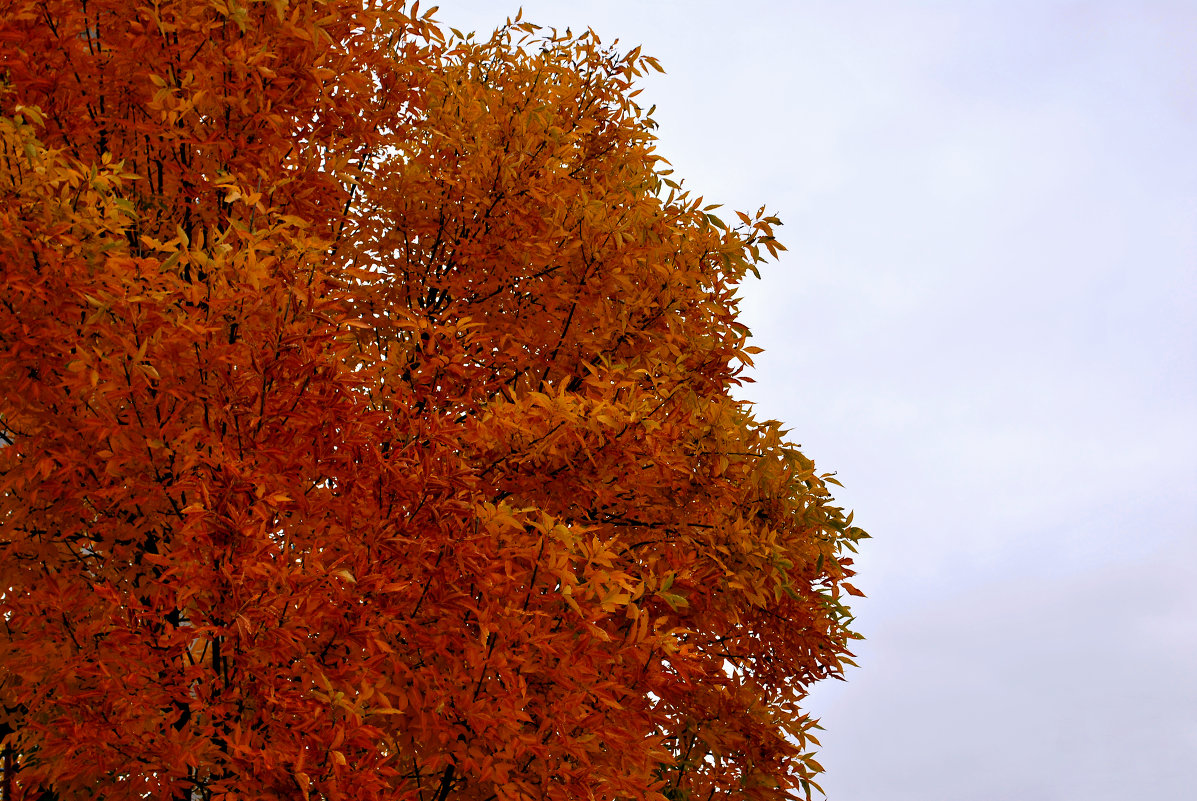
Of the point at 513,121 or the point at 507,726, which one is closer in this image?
the point at 507,726

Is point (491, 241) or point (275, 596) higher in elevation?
point (491, 241)

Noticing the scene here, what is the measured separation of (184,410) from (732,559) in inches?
146

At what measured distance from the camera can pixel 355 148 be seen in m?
7.12

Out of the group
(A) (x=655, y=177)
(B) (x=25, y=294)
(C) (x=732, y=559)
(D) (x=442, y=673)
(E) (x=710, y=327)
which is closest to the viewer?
(B) (x=25, y=294)

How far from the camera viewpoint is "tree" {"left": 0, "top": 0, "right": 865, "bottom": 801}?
14.0 ft

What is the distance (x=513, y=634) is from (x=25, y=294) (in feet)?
9.36

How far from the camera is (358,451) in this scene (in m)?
4.70

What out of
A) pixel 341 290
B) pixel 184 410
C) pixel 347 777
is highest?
pixel 341 290

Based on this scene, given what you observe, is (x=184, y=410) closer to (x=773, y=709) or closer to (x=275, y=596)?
(x=275, y=596)

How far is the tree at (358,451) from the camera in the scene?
4.26 metres

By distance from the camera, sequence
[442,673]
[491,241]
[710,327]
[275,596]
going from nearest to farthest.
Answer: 1. [275,596]
2. [442,673]
3. [491,241]
4. [710,327]

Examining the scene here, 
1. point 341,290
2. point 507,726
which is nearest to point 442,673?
point 507,726

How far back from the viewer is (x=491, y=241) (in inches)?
276

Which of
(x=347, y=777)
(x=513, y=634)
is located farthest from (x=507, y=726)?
(x=347, y=777)
